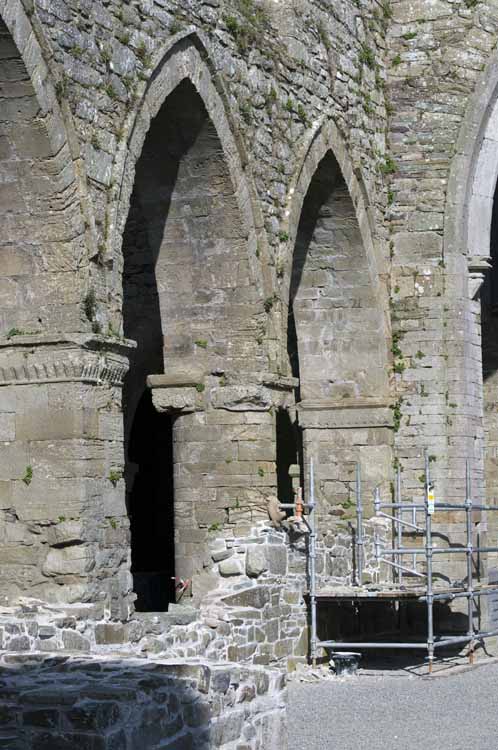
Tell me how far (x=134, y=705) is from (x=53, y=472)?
9.80ft

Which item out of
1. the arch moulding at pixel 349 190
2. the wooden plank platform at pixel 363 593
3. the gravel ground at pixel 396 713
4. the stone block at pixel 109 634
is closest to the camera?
the stone block at pixel 109 634

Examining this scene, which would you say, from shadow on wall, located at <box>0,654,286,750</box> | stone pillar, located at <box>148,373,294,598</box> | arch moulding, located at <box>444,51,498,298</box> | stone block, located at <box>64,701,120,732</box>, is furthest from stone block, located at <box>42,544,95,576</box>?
arch moulding, located at <box>444,51,498,298</box>

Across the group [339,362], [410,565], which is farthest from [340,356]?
[410,565]

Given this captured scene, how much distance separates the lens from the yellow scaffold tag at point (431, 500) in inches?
496

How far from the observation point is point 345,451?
13.7m

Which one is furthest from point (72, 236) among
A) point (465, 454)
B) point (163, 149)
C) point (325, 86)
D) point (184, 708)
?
point (465, 454)

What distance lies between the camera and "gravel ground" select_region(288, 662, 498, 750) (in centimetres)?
912

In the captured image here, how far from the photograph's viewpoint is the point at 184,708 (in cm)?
630

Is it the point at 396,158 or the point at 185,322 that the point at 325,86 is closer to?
the point at 396,158

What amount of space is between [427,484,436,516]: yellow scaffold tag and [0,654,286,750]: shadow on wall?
18.3ft

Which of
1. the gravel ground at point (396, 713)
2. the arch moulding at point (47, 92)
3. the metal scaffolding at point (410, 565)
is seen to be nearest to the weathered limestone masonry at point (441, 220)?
the metal scaffolding at point (410, 565)

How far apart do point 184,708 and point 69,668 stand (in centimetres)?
65

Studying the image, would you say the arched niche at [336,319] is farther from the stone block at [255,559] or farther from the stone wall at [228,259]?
the stone block at [255,559]

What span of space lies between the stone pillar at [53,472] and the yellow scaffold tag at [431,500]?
170 inches
